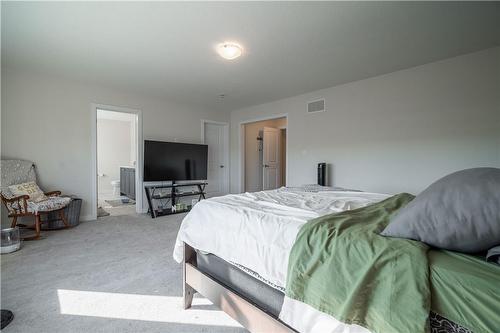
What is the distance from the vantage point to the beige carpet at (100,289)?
5.22 ft

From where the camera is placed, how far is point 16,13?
2.18 m

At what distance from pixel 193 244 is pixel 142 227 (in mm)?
2619

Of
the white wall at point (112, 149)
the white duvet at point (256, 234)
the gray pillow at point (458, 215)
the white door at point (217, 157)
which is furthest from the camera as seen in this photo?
the white wall at point (112, 149)

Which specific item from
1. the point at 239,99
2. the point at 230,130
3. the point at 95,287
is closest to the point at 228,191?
the point at 230,130

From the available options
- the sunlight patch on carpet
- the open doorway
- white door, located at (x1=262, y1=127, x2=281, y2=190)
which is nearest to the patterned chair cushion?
the sunlight patch on carpet

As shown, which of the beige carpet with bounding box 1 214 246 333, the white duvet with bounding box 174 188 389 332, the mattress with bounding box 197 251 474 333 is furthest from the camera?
the beige carpet with bounding box 1 214 246 333

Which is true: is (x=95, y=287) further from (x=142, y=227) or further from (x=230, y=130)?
(x=230, y=130)

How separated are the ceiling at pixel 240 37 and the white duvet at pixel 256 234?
1.74 metres

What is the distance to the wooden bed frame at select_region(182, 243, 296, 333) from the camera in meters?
1.19

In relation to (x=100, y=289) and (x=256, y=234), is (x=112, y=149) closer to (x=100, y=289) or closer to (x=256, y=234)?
(x=100, y=289)

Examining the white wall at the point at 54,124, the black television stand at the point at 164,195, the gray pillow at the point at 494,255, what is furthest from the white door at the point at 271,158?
the gray pillow at the point at 494,255

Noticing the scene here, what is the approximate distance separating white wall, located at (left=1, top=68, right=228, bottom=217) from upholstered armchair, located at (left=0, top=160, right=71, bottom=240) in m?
0.19

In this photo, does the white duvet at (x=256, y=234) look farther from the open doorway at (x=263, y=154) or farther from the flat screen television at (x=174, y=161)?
the open doorway at (x=263, y=154)

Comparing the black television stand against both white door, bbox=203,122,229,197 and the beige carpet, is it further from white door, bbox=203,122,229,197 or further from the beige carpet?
the beige carpet
